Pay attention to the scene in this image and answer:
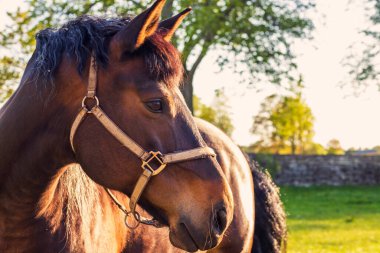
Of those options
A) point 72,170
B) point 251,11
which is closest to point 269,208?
point 72,170

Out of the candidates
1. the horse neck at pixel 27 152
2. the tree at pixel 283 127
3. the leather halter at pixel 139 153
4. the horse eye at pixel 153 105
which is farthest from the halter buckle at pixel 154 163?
the tree at pixel 283 127

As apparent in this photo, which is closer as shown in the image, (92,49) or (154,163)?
(154,163)

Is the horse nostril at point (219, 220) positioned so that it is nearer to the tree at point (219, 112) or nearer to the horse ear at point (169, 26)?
the horse ear at point (169, 26)

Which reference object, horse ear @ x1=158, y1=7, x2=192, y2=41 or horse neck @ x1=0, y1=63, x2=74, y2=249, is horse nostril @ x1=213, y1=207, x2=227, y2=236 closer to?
horse neck @ x1=0, y1=63, x2=74, y2=249

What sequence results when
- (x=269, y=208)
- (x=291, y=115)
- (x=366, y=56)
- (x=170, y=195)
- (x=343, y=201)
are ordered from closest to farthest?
(x=170, y=195), (x=269, y=208), (x=343, y=201), (x=366, y=56), (x=291, y=115)

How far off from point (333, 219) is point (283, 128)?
120ft

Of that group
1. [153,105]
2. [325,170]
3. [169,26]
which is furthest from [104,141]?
[325,170]

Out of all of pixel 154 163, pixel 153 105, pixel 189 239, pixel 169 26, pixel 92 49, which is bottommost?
pixel 189 239

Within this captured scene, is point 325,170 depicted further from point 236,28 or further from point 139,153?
point 139,153

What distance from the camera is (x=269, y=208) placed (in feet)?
18.2

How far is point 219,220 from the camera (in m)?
2.64

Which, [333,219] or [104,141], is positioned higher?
[104,141]

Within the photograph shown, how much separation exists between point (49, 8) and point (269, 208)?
12644 mm

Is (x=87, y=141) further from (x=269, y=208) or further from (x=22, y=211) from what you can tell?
(x=269, y=208)
